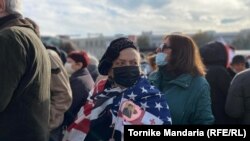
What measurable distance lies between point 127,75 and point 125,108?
226mm

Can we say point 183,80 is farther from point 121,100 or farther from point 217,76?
point 217,76

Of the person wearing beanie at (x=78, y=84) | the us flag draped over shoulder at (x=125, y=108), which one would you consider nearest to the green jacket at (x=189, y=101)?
the us flag draped over shoulder at (x=125, y=108)

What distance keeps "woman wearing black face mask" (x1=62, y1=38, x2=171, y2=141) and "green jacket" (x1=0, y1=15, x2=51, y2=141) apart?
1.40 ft

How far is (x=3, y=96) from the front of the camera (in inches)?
89.4

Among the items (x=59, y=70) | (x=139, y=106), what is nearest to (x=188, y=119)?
(x=139, y=106)

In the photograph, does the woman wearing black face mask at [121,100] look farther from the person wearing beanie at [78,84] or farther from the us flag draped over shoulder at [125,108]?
the person wearing beanie at [78,84]

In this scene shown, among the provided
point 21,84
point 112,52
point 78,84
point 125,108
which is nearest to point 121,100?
point 125,108

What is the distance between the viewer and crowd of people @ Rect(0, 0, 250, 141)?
7.66ft

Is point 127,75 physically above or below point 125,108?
above

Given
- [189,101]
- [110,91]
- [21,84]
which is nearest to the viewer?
[21,84]

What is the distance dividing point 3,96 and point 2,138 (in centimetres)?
25

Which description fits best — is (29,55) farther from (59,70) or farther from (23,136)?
(59,70)

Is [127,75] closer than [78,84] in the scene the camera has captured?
Yes

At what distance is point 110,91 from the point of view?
2842 mm
